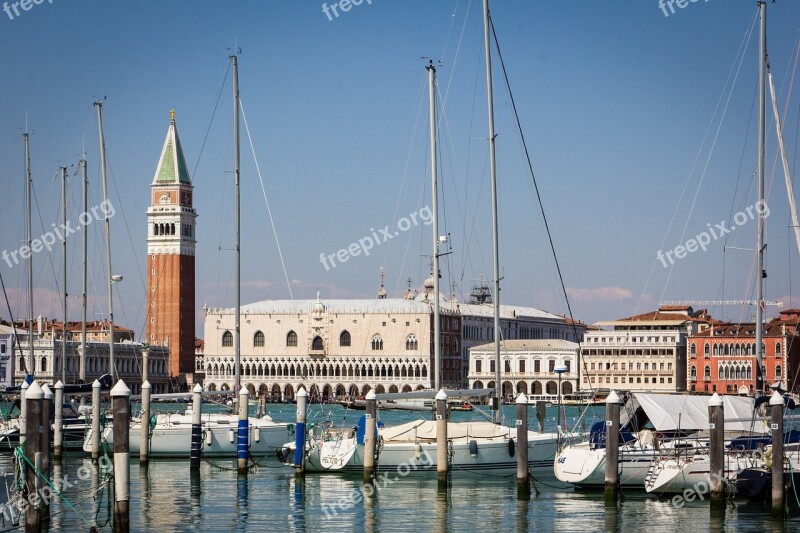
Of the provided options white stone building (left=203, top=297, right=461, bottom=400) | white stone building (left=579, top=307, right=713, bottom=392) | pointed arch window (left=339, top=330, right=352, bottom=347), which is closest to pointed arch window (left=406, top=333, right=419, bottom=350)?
white stone building (left=203, top=297, right=461, bottom=400)

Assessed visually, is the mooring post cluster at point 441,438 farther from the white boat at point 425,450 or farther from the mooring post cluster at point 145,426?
the mooring post cluster at point 145,426

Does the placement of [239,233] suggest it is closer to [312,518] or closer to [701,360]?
[312,518]

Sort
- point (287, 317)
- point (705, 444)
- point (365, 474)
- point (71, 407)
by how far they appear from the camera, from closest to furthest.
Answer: point (705, 444) < point (365, 474) < point (71, 407) < point (287, 317)

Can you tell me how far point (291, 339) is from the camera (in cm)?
13500

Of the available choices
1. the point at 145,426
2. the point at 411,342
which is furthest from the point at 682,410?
the point at 411,342

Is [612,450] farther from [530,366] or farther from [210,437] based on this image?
[530,366]

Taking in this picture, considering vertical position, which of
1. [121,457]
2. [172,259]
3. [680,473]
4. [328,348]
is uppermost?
[172,259]

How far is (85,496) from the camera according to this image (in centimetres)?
2852

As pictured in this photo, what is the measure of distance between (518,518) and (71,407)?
62.0 ft

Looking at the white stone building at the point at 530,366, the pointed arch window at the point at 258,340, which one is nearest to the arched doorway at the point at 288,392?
the pointed arch window at the point at 258,340

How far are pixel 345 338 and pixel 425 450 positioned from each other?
10294 centimetres

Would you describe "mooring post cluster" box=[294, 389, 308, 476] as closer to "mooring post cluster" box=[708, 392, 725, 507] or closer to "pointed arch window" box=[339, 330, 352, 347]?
"mooring post cluster" box=[708, 392, 725, 507]

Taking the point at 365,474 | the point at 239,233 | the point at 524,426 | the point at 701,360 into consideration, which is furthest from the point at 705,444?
the point at 701,360

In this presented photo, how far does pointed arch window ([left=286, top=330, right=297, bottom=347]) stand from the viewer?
135 meters
